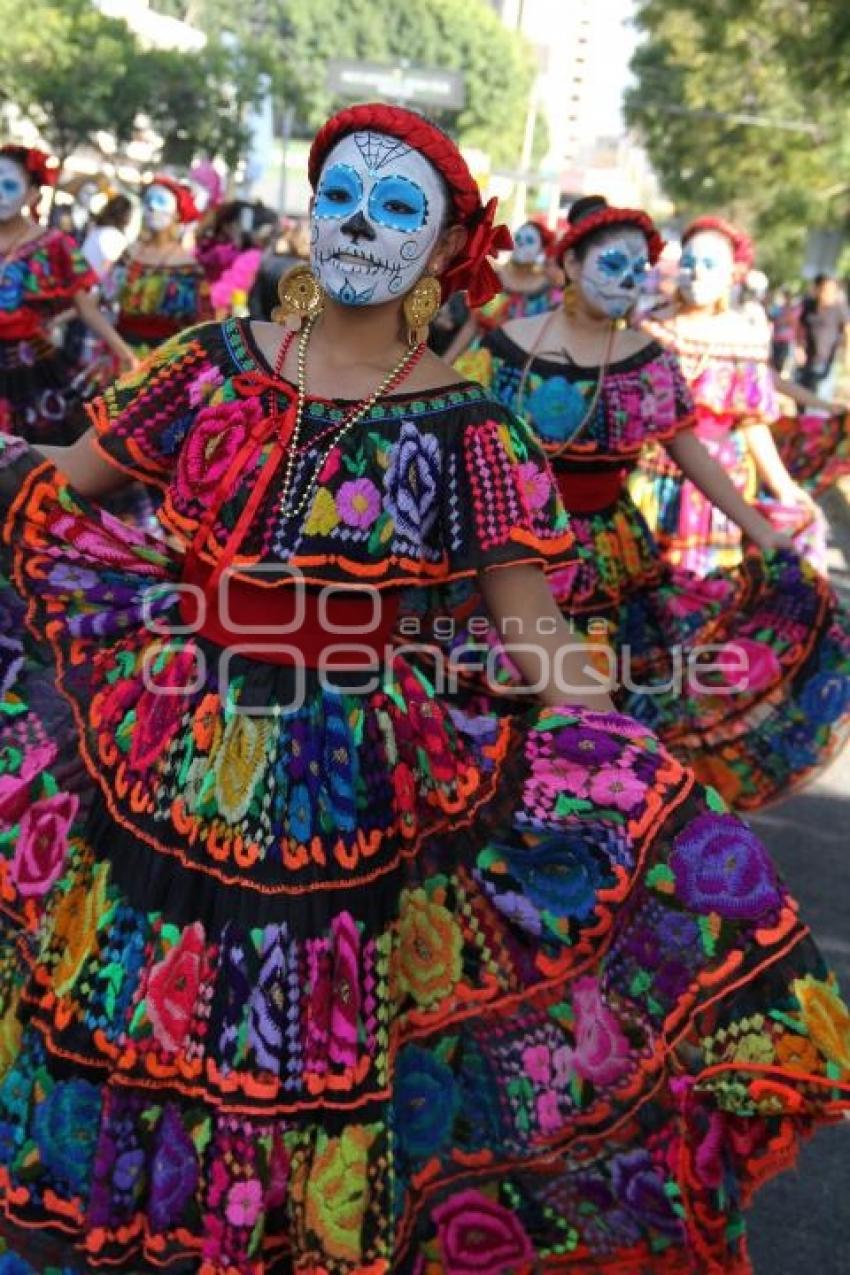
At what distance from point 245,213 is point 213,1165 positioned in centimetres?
1362

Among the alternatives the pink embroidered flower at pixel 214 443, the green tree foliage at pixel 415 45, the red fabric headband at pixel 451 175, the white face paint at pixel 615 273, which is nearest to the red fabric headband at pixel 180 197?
the white face paint at pixel 615 273

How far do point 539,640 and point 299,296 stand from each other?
73 centimetres

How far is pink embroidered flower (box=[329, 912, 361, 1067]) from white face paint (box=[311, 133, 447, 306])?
107 centimetres

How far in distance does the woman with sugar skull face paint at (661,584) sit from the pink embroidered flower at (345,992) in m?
2.26

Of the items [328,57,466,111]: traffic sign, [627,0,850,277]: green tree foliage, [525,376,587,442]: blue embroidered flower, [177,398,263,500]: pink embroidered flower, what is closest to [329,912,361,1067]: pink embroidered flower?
[177,398,263,500]: pink embroidered flower

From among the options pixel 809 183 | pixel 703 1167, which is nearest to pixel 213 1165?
pixel 703 1167

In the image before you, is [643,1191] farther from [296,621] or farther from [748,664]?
[748,664]

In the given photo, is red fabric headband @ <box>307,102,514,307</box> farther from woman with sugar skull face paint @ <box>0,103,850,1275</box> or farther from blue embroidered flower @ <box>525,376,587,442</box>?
blue embroidered flower @ <box>525,376,587,442</box>

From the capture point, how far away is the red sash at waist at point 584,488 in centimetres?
499

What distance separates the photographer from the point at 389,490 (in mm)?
2820

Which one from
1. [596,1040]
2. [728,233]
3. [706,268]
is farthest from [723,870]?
[728,233]

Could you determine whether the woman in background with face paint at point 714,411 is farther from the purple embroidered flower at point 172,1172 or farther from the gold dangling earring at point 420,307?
the purple embroidered flower at point 172,1172

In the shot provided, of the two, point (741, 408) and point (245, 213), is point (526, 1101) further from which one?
point (245, 213)

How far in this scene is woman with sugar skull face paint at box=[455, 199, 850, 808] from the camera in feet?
15.8
